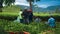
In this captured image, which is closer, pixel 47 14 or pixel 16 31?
pixel 16 31

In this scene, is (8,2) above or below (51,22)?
above

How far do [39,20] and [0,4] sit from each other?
181 centimetres

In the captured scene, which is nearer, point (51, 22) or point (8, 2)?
point (51, 22)

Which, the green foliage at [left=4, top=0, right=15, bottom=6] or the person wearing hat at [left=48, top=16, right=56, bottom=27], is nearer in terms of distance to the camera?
the person wearing hat at [left=48, top=16, right=56, bottom=27]

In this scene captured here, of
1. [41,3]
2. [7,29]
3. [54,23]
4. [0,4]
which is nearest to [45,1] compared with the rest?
[41,3]

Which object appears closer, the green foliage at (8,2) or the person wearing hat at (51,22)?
the person wearing hat at (51,22)

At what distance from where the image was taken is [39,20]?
11234 mm

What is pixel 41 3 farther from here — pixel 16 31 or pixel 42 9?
pixel 16 31

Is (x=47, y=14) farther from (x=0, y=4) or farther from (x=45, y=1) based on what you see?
(x=0, y=4)

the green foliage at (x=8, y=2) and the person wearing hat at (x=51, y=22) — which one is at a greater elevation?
the green foliage at (x=8, y=2)

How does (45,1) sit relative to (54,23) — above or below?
above

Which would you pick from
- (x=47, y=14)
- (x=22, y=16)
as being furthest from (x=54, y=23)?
(x=22, y=16)

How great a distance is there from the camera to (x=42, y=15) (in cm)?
1127

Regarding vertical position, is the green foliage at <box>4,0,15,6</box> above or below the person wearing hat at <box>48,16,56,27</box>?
above
